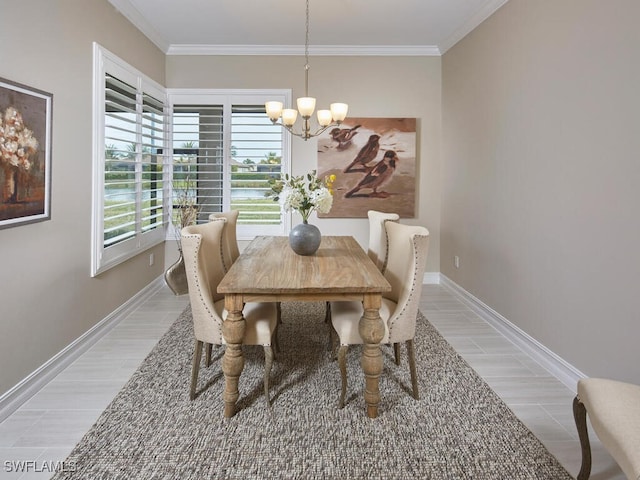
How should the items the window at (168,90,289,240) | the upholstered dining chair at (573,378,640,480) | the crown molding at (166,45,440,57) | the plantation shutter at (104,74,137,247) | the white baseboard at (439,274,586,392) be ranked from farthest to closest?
the window at (168,90,289,240)
the crown molding at (166,45,440,57)
the plantation shutter at (104,74,137,247)
the white baseboard at (439,274,586,392)
the upholstered dining chair at (573,378,640,480)

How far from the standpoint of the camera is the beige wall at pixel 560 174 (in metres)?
2.36

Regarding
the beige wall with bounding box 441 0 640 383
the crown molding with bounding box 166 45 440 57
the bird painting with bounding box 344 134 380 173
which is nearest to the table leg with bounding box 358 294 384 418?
the beige wall with bounding box 441 0 640 383

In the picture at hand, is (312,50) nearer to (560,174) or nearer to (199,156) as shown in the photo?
(199,156)

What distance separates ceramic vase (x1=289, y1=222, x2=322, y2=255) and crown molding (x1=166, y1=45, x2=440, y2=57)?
301 cm

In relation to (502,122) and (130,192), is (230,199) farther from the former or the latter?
(502,122)

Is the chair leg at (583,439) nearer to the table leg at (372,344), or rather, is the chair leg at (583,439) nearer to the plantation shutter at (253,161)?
the table leg at (372,344)

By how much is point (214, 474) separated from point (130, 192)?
2.98 m

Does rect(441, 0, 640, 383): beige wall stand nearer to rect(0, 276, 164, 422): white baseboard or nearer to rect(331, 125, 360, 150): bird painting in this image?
rect(331, 125, 360, 150): bird painting

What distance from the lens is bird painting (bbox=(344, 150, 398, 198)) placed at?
5293mm

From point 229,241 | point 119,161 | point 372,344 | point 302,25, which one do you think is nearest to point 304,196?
point 229,241

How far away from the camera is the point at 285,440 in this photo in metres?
2.16

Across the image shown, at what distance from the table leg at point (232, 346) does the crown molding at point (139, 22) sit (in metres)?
2.93

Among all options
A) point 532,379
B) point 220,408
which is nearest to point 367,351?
point 220,408

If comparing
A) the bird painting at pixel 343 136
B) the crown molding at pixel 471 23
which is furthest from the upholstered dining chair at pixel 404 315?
the bird painting at pixel 343 136
